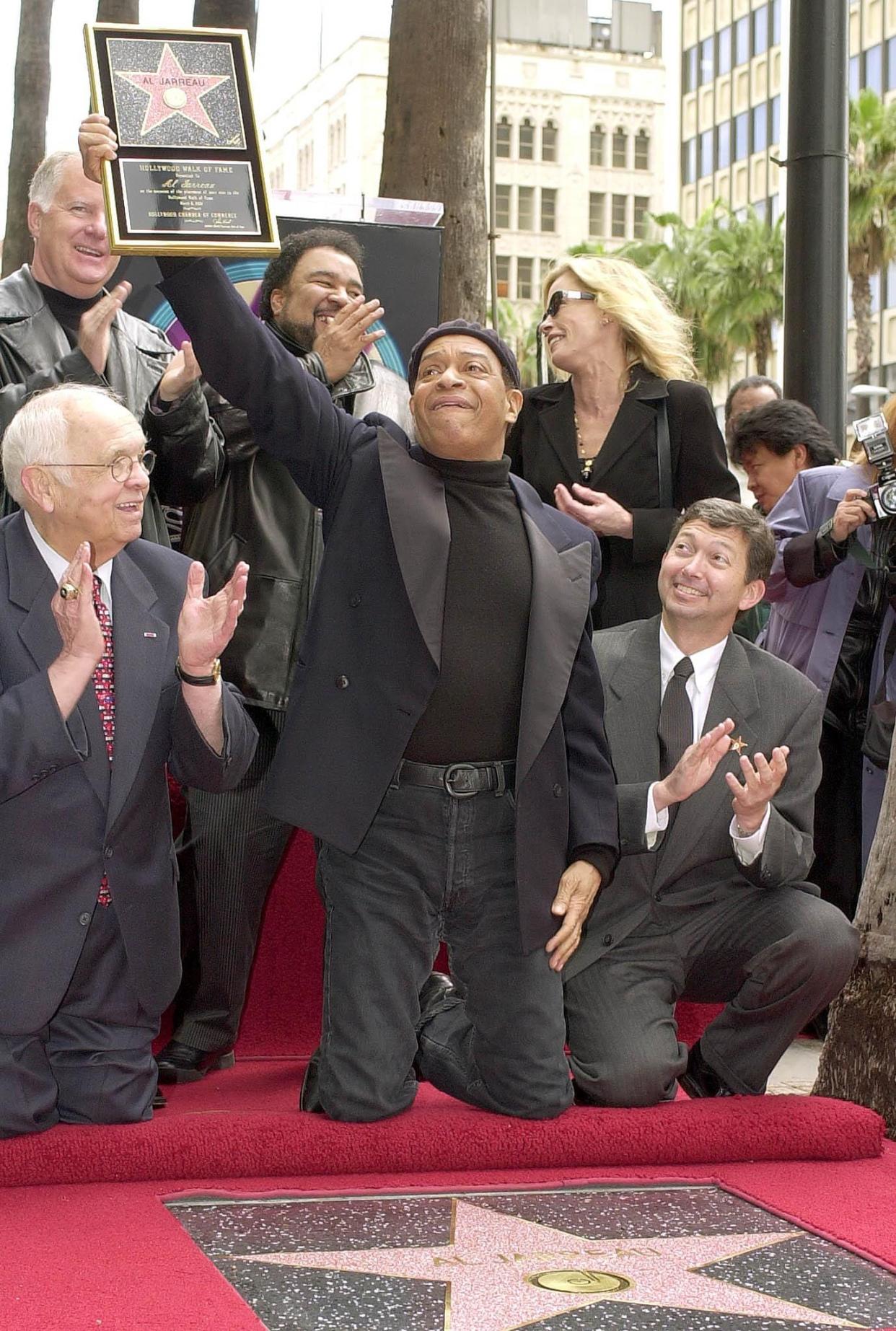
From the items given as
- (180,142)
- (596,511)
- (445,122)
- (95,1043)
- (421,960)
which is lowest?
(95,1043)

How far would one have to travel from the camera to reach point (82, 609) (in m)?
3.54

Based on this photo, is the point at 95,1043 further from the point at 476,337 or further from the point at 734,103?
the point at 734,103

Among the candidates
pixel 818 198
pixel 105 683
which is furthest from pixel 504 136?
pixel 105 683

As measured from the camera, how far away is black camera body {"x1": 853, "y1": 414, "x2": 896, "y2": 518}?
5.38 metres

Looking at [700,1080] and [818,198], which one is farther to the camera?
[818,198]

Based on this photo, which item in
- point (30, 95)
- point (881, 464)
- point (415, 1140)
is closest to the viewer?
point (415, 1140)

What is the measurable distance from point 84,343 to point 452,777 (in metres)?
1.48

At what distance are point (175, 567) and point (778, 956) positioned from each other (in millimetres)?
1842

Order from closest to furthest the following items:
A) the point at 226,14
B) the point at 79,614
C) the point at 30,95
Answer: the point at 79,614 < the point at 226,14 < the point at 30,95

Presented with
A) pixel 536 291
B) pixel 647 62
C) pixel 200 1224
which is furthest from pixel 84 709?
pixel 647 62

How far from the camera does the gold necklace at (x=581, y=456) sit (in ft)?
17.0

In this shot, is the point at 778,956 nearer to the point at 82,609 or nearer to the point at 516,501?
the point at 516,501

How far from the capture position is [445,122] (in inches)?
297

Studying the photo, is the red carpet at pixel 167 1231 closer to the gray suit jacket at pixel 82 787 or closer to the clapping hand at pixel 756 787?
the gray suit jacket at pixel 82 787
